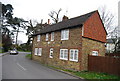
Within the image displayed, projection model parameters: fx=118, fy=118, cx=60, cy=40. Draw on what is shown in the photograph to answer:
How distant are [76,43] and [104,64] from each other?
399 cm

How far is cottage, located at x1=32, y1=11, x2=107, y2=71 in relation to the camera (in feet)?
46.0

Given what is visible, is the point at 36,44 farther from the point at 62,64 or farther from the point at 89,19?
the point at 89,19

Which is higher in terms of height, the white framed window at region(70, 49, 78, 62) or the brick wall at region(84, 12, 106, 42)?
the brick wall at region(84, 12, 106, 42)

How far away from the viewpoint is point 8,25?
47.4m

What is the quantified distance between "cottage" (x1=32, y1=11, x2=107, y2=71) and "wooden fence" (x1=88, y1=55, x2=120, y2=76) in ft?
2.47

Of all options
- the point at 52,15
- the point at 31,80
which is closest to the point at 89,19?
the point at 31,80

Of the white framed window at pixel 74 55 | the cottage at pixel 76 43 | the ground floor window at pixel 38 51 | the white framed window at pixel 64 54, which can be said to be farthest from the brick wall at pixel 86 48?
the ground floor window at pixel 38 51

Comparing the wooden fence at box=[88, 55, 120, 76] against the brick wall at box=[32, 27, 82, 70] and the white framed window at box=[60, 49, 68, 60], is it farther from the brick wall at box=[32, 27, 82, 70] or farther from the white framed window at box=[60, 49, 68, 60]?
the white framed window at box=[60, 49, 68, 60]

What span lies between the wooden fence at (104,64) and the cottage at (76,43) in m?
0.75

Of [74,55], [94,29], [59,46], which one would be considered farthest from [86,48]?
[59,46]

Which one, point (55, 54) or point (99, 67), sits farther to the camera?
point (55, 54)

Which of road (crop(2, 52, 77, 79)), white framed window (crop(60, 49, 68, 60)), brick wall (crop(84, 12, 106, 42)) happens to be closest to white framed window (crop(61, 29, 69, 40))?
white framed window (crop(60, 49, 68, 60))

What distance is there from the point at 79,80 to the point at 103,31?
417 inches

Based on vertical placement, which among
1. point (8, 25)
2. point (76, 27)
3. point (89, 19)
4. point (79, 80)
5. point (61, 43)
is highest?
point (8, 25)
